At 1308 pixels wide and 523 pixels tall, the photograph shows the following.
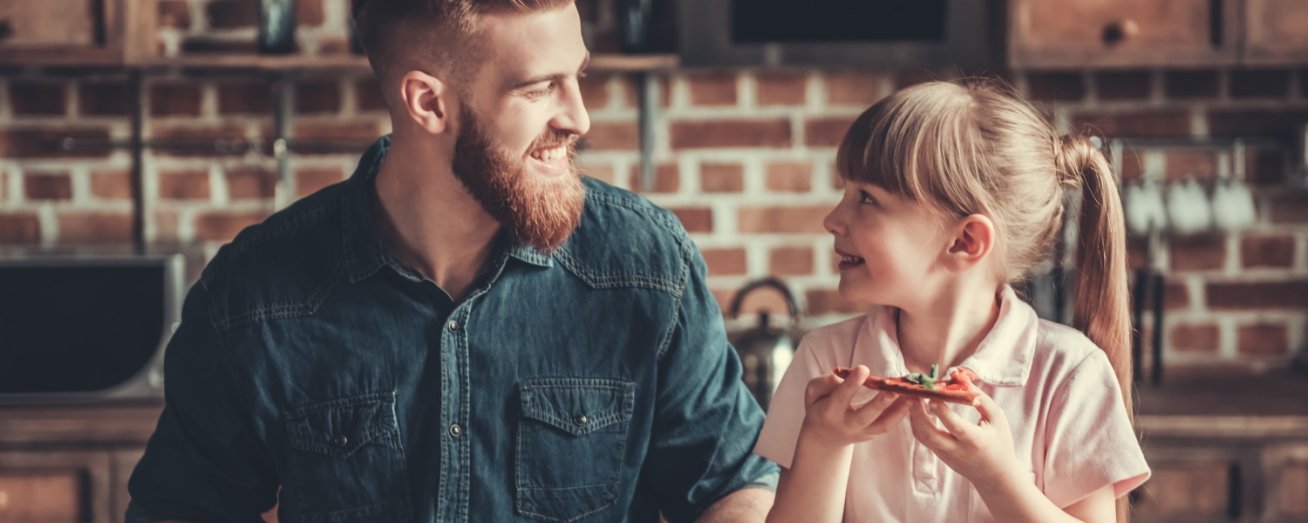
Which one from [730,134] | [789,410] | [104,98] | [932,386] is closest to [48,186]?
[104,98]

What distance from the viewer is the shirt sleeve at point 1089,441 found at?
129 cm

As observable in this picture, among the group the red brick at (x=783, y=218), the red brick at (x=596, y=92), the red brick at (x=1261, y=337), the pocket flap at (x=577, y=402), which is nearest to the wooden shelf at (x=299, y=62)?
the red brick at (x=596, y=92)

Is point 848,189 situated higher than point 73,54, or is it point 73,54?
point 73,54

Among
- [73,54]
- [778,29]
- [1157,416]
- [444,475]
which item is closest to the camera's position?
[444,475]

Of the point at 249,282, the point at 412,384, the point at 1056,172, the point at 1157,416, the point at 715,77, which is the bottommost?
the point at 1157,416

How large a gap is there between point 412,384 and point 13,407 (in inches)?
52.0

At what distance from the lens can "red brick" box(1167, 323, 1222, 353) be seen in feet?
9.37

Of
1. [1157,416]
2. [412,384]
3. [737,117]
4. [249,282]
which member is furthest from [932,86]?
[737,117]

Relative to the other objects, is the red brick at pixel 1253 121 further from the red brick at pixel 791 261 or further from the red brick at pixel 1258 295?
the red brick at pixel 791 261

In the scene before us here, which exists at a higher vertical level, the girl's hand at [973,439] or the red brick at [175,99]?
the red brick at [175,99]

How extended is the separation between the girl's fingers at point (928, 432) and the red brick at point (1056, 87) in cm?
175

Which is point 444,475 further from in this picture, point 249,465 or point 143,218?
point 143,218

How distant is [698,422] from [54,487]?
140cm

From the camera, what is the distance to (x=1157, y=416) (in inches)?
91.4
